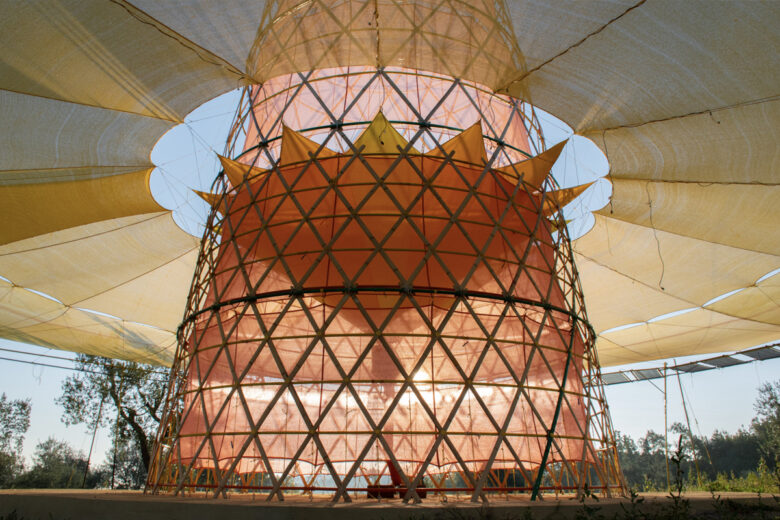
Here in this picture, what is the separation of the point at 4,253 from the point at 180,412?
6.21 meters

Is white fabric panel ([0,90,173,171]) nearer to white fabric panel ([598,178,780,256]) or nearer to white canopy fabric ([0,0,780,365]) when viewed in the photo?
white canopy fabric ([0,0,780,365])

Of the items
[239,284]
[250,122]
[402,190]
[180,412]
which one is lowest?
[180,412]

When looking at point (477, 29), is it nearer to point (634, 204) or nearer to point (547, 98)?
point (547, 98)

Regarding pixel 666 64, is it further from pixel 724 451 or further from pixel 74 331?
pixel 724 451

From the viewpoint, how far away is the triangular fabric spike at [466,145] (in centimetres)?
818

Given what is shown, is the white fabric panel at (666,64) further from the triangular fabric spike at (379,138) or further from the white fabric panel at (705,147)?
the triangular fabric spike at (379,138)

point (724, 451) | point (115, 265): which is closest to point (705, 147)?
point (115, 265)

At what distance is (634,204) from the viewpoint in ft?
38.4

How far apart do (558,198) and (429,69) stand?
334 cm

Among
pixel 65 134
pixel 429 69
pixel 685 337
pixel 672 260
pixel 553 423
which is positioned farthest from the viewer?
pixel 685 337

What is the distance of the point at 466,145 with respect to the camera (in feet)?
27.0

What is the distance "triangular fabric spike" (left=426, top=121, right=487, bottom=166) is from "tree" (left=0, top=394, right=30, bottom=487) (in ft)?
74.7

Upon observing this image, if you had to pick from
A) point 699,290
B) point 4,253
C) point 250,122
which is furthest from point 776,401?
point 4,253

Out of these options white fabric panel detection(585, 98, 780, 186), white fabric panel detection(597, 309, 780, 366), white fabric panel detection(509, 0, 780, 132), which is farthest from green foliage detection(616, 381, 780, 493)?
white fabric panel detection(509, 0, 780, 132)
